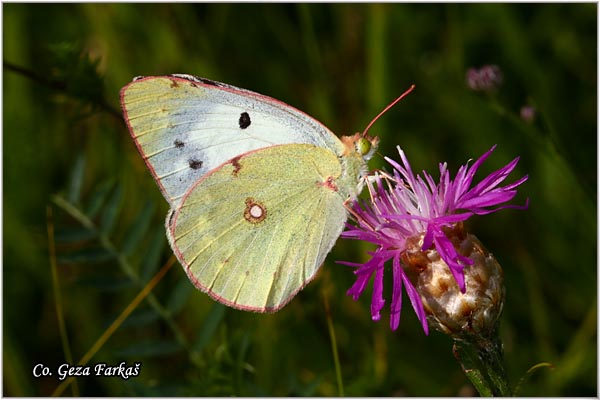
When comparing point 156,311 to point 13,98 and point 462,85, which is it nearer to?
point 13,98

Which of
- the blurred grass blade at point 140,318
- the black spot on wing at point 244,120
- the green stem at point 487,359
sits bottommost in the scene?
the blurred grass blade at point 140,318

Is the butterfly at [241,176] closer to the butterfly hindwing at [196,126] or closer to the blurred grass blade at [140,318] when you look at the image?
the butterfly hindwing at [196,126]

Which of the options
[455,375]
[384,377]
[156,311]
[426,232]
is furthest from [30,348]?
[426,232]

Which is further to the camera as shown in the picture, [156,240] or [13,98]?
[13,98]

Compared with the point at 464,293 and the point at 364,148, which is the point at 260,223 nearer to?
the point at 364,148

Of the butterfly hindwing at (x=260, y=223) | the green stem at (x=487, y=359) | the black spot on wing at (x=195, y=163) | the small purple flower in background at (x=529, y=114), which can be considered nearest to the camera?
the green stem at (x=487, y=359)

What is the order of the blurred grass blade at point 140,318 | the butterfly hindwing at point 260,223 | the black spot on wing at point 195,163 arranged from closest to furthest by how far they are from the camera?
the butterfly hindwing at point 260,223, the black spot on wing at point 195,163, the blurred grass blade at point 140,318

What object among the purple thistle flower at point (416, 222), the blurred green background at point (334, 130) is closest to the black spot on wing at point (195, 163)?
the blurred green background at point (334, 130)

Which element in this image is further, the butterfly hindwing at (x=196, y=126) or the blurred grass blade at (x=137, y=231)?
the blurred grass blade at (x=137, y=231)
